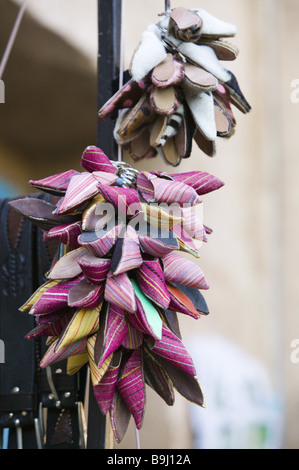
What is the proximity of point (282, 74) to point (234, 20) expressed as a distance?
0.20 meters

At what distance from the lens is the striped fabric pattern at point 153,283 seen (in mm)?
429

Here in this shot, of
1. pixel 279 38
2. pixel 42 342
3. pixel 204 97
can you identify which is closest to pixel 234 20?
pixel 279 38

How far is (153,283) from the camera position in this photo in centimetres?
43

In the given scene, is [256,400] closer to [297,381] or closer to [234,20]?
[297,381]

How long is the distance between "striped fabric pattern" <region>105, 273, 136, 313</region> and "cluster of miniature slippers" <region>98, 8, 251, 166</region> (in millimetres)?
194

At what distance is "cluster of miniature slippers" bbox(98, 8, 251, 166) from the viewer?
0.53 metres

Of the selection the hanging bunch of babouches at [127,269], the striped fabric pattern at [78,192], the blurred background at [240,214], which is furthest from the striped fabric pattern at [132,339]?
the blurred background at [240,214]

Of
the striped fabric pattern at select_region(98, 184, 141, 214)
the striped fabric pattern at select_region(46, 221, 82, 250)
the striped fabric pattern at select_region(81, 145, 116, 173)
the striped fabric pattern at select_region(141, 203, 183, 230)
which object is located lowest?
the striped fabric pattern at select_region(46, 221, 82, 250)

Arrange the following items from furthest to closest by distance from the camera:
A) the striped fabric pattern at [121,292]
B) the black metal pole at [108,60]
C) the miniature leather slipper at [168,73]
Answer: the black metal pole at [108,60], the miniature leather slipper at [168,73], the striped fabric pattern at [121,292]

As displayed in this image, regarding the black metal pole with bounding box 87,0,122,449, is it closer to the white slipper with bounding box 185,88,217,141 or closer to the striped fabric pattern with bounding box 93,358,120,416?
the white slipper with bounding box 185,88,217,141

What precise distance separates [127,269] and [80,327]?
68mm

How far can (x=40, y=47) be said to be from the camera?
1284 mm

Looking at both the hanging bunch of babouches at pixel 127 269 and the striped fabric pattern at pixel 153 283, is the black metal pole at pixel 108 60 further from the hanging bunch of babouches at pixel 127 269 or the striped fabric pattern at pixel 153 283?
the striped fabric pattern at pixel 153 283

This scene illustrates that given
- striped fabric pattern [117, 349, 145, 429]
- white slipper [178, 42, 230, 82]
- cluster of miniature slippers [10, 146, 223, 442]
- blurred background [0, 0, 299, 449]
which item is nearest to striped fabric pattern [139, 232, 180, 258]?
cluster of miniature slippers [10, 146, 223, 442]
